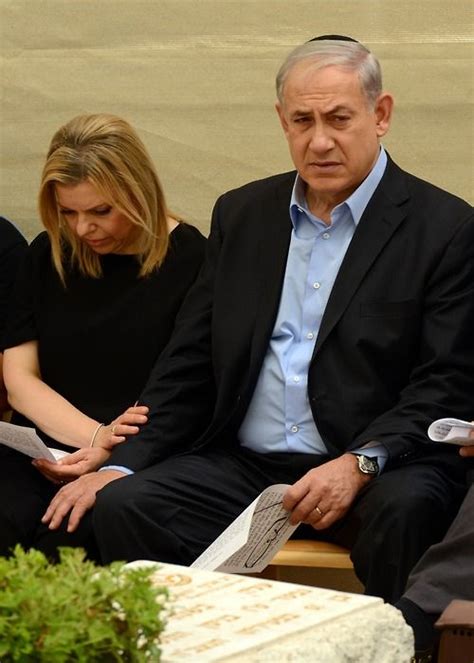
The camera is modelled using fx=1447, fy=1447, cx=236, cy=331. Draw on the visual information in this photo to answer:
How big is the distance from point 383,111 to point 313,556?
1312 mm

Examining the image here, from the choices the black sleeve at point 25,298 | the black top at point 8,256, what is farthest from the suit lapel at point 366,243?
the black top at point 8,256

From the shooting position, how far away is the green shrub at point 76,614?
2023mm

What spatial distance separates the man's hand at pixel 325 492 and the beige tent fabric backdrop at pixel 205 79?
58.1 inches

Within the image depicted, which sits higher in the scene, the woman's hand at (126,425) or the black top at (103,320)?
the black top at (103,320)

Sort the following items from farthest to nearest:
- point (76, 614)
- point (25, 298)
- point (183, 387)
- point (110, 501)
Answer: point (25, 298) < point (183, 387) < point (110, 501) < point (76, 614)

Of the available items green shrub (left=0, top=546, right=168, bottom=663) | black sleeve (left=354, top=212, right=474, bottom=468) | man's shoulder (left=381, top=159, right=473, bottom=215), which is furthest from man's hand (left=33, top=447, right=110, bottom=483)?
green shrub (left=0, top=546, right=168, bottom=663)

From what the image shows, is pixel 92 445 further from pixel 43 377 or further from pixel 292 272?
pixel 292 272

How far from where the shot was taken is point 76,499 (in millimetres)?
4176

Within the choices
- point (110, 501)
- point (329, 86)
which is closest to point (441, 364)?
point (329, 86)

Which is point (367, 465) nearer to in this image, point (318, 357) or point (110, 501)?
point (318, 357)

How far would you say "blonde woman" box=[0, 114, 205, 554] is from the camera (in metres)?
4.54

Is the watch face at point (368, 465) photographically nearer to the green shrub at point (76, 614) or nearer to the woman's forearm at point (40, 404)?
the woman's forearm at point (40, 404)

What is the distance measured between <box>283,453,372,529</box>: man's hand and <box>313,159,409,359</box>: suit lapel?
371 mm

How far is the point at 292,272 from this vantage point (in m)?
4.27
